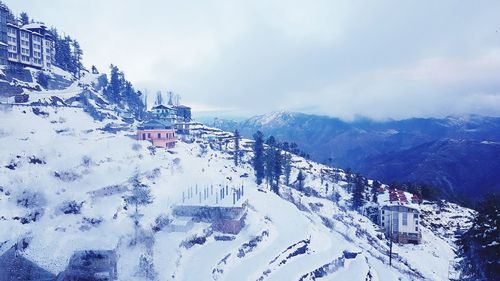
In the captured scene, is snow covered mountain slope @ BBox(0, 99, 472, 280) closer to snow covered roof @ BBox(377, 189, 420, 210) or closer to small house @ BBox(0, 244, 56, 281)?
small house @ BBox(0, 244, 56, 281)

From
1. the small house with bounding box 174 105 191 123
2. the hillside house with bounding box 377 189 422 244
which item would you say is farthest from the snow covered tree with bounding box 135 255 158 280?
the small house with bounding box 174 105 191 123

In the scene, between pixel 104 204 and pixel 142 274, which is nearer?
pixel 142 274

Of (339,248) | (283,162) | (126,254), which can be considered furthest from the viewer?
(283,162)

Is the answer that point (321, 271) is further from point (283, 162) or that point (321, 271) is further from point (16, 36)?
point (16, 36)

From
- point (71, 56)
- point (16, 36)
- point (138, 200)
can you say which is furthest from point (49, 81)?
point (138, 200)

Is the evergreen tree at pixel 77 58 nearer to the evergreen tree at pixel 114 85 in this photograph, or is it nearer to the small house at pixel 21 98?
the evergreen tree at pixel 114 85

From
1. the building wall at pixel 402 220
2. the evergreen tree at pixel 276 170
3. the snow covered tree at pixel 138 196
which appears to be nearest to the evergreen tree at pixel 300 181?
the evergreen tree at pixel 276 170

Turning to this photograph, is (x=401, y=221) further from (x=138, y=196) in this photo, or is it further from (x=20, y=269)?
(x=20, y=269)
